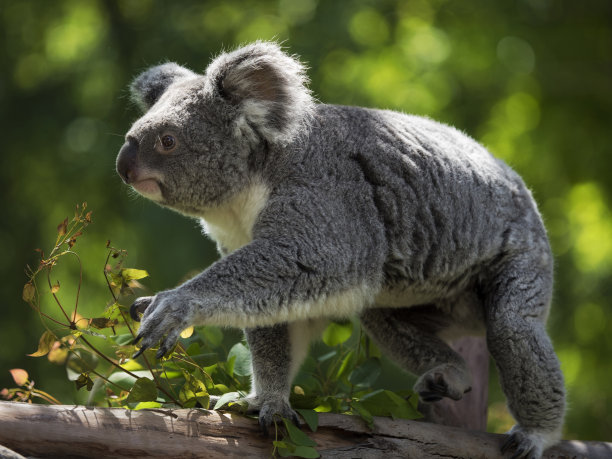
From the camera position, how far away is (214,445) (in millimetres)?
2869

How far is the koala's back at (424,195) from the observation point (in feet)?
11.5

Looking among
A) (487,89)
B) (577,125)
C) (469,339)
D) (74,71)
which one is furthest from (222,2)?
(469,339)

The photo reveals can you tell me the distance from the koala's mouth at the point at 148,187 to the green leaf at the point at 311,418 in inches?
45.5

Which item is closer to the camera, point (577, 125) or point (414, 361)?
point (414, 361)

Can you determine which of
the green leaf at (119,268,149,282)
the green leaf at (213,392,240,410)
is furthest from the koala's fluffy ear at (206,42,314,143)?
the green leaf at (213,392,240,410)

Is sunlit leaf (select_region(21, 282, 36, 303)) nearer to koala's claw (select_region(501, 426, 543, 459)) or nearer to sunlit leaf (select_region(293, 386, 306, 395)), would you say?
sunlit leaf (select_region(293, 386, 306, 395))

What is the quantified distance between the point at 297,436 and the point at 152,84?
6.37 ft

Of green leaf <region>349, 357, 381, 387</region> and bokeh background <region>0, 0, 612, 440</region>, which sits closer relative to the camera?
green leaf <region>349, 357, 381, 387</region>

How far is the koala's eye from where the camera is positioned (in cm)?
330

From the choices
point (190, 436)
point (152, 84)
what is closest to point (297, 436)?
point (190, 436)

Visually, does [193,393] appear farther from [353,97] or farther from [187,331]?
[353,97]

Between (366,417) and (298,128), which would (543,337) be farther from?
(298,128)

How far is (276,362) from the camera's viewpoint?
3.46 m

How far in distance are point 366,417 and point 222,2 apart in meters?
6.69
